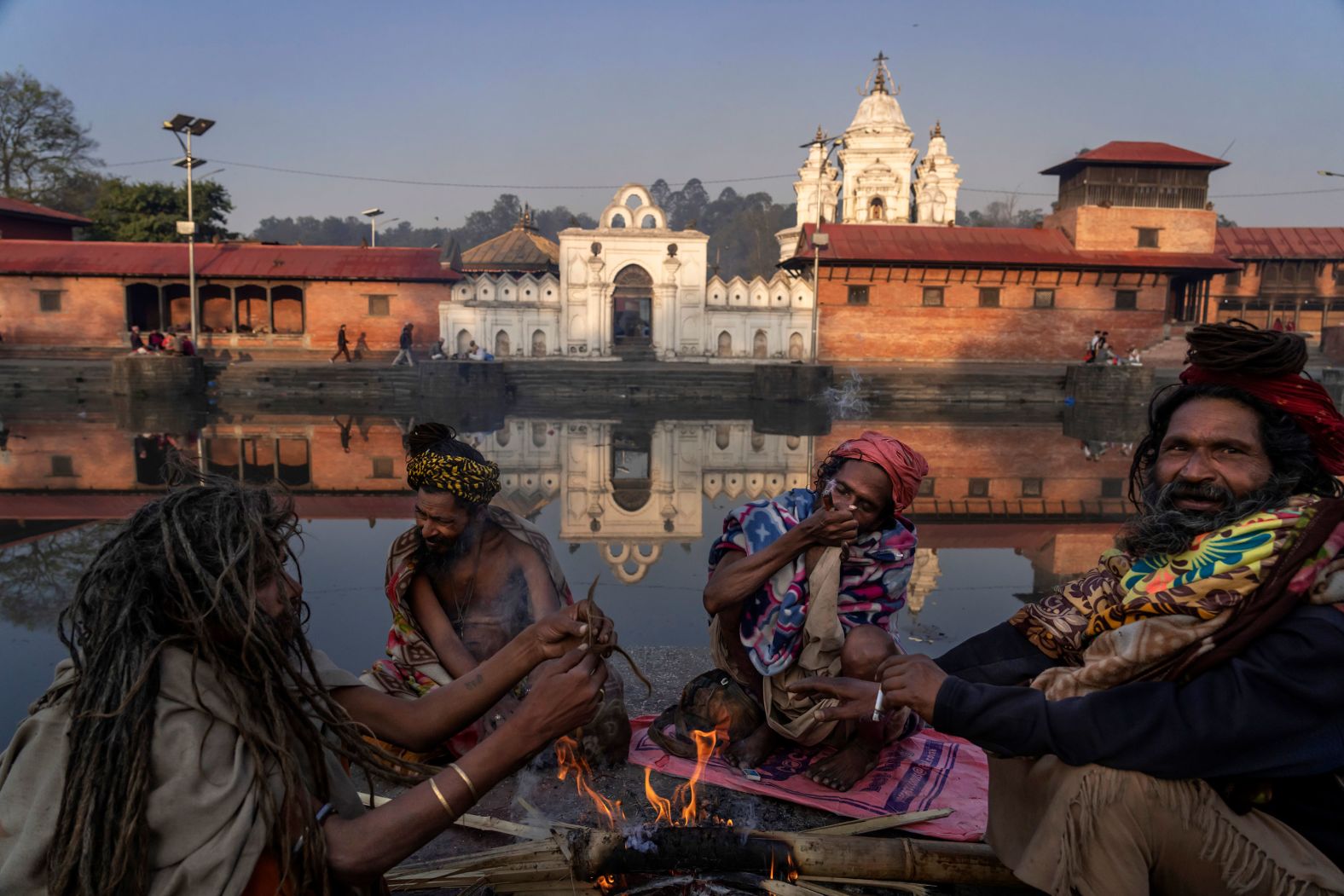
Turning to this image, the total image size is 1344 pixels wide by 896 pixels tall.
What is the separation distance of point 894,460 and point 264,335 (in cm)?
2826

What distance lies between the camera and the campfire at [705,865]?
2350 millimetres

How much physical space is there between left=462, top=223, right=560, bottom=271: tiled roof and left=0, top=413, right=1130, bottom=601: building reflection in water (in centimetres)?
2214

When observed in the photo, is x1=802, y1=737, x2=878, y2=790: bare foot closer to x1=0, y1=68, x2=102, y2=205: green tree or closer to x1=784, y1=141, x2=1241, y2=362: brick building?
x1=784, y1=141, x2=1241, y2=362: brick building

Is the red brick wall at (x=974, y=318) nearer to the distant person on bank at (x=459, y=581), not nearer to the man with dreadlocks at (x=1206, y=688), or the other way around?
the distant person on bank at (x=459, y=581)

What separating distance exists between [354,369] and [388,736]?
2077cm

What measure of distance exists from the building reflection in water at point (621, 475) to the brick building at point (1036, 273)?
1081 centimetres

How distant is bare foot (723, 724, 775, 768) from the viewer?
3.16 metres

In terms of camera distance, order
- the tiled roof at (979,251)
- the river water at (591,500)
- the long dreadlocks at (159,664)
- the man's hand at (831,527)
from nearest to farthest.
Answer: the long dreadlocks at (159,664)
the man's hand at (831,527)
the river water at (591,500)
the tiled roof at (979,251)

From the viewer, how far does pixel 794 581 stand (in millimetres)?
3012

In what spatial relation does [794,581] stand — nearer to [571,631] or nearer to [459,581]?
[571,631]

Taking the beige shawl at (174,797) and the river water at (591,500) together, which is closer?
the beige shawl at (174,797)

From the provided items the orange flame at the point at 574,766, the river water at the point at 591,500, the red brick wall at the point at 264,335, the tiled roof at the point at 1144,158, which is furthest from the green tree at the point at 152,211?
the orange flame at the point at 574,766

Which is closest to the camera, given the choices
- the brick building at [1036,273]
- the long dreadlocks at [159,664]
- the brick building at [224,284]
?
the long dreadlocks at [159,664]

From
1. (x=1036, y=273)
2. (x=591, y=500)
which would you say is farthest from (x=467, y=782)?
(x=1036, y=273)
